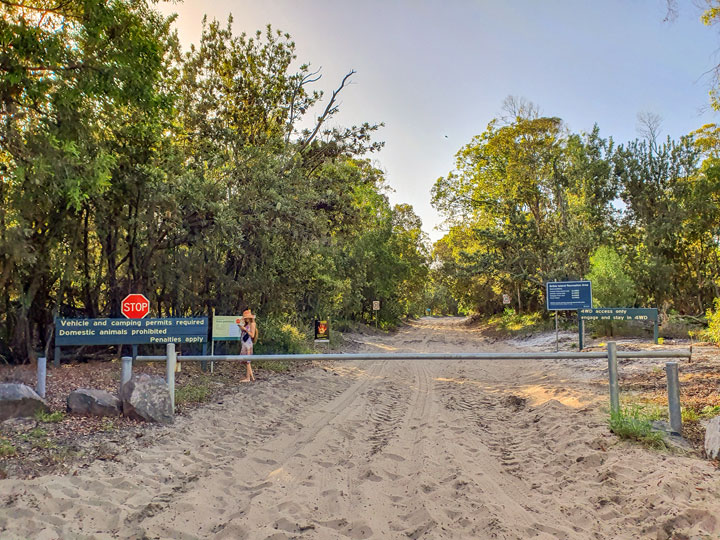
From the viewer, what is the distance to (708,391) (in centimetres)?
773

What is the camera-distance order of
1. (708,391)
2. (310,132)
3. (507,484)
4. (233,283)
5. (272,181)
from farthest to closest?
(310,132) < (233,283) < (272,181) < (708,391) < (507,484)

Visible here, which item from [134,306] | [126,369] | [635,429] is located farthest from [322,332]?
[635,429]

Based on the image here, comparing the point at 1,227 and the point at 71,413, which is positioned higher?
the point at 1,227

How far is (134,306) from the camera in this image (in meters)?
10.4

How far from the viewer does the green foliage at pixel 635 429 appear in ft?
17.5

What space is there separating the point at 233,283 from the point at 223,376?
3.73 m

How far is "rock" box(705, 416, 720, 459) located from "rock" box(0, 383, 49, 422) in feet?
26.0

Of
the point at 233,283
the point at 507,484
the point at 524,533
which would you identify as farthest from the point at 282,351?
the point at 524,533

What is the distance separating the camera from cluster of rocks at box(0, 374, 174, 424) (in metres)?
6.29

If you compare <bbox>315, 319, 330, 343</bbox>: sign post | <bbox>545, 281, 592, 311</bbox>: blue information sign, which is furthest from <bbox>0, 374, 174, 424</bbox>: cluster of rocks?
<bbox>545, 281, 592, 311</bbox>: blue information sign

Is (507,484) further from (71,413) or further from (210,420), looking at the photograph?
(71,413)

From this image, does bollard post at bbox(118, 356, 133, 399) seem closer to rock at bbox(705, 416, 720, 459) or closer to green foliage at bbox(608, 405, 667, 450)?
green foliage at bbox(608, 405, 667, 450)

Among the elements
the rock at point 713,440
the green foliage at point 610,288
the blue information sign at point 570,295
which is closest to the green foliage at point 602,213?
the green foliage at point 610,288

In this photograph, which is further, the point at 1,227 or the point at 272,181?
the point at 272,181
